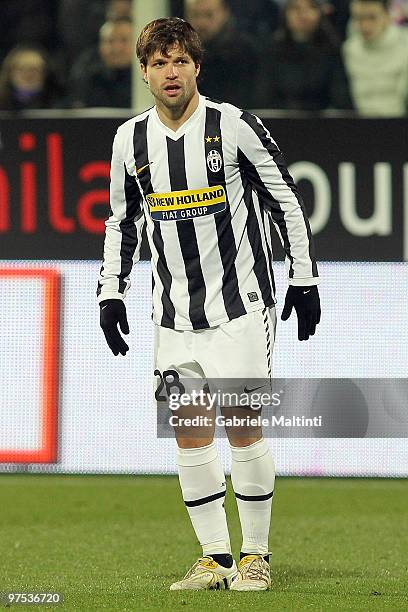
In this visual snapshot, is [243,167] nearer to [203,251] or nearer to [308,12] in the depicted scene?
[203,251]

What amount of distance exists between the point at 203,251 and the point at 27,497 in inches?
102

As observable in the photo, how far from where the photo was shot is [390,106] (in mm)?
7848

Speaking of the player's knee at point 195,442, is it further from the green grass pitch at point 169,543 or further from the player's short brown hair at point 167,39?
the player's short brown hair at point 167,39

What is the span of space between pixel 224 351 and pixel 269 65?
12.9 ft

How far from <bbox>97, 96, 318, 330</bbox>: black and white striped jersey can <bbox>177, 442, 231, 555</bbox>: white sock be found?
0.39 metres

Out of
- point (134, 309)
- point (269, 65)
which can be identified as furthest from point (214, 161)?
point (269, 65)

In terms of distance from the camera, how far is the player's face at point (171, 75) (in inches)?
161

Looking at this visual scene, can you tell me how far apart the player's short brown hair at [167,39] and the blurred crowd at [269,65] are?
3.54 m

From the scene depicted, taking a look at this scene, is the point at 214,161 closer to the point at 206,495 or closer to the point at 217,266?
the point at 217,266

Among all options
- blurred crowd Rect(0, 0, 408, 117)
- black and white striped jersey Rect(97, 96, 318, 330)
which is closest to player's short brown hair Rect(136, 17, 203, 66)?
black and white striped jersey Rect(97, 96, 318, 330)

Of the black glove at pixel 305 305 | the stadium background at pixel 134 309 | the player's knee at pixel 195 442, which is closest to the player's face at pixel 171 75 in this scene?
the black glove at pixel 305 305

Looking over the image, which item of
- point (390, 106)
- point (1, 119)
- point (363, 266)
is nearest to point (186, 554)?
point (363, 266)

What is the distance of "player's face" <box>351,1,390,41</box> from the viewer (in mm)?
7906

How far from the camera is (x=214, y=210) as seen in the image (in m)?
4.22
